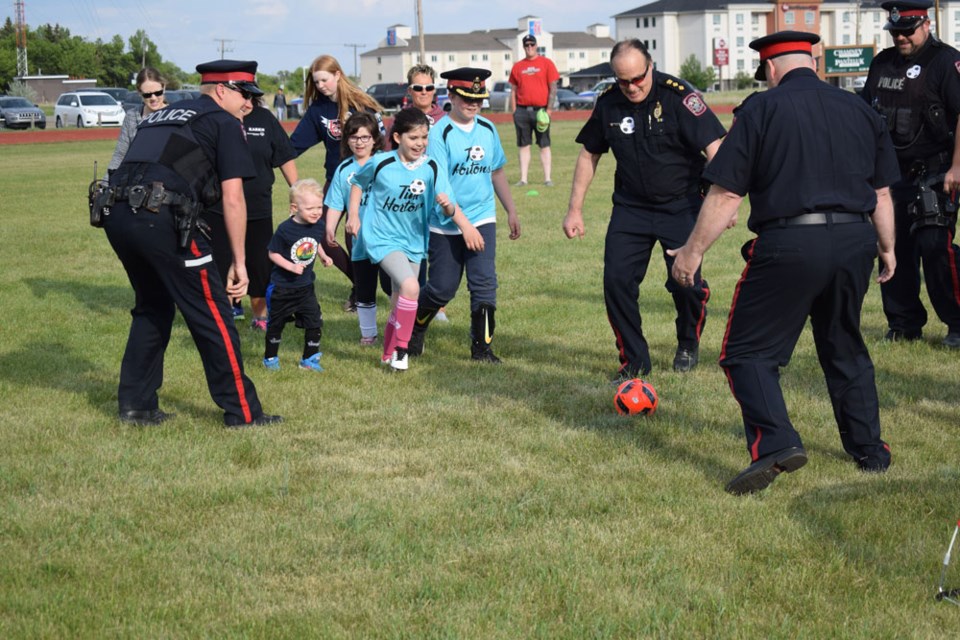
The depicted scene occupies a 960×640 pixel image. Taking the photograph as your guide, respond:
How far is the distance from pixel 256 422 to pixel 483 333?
222 centimetres

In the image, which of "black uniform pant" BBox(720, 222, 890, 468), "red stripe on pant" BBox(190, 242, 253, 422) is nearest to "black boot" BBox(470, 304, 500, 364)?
"red stripe on pant" BBox(190, 242, 253, 422)

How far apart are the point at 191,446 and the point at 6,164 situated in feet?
85.7

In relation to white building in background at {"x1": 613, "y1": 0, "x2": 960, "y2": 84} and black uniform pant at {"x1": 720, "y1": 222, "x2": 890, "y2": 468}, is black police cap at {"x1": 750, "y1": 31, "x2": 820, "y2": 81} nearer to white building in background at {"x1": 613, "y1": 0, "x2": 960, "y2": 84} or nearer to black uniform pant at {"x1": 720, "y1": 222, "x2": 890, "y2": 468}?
black uniform pant at {"x1": 720, "y1": 222, "x2": 890, "y2": 468}

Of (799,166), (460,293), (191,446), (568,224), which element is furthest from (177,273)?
(460,293)

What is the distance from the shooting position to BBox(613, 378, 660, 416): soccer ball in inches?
267

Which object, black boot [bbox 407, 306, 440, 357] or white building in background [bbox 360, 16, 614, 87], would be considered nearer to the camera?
black boot [bbox 407, 306, 440, 357]

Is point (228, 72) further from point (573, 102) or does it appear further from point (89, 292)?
point (573, 102)

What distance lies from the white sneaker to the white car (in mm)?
40869

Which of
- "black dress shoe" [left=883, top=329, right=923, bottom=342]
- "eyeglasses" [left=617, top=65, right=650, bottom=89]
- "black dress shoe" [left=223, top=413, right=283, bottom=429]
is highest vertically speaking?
"eyeglasses" [left=617, top=65, right=650, bottom=89]

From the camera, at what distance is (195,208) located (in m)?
6.25

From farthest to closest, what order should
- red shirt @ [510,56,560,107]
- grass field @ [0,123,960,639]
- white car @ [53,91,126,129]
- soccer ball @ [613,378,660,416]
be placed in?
white car @ [53,91,126,129] < red shirt @ [510,56,560,107] < soccer ball @ [613,378,660,416] < grass field @ [0,123,960,639]

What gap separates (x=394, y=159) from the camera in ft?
Result: 26.3

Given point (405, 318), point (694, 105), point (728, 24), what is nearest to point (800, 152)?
point (694, 105)

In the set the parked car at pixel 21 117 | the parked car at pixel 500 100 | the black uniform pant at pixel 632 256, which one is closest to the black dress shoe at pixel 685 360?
the black uniform pant at pixel 632 256
